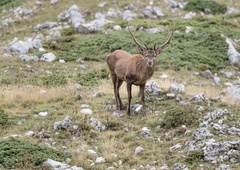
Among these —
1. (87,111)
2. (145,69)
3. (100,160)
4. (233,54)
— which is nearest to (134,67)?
(145,69)

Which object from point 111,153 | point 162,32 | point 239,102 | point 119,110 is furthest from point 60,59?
point 111,153

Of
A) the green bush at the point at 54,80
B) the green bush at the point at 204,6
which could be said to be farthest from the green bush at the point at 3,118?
the green bush at the point at 204,6

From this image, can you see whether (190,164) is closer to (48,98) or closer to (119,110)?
(119,110)

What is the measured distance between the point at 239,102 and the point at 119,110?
3.61 m

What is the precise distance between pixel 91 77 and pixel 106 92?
2.40 meters

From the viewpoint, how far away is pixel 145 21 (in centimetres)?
2717

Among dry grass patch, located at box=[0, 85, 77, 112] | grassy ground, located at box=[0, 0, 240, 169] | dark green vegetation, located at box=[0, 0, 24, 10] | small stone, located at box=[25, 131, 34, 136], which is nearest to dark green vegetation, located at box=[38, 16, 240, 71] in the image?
Answer: grassy ground, located at box=[0, 0, 240, 169]

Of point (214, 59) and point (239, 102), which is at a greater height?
point (239, 102)

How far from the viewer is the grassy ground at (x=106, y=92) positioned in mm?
11384

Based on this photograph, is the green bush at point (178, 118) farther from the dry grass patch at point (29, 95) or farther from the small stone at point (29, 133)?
the dry grass patch at point (29, 95)

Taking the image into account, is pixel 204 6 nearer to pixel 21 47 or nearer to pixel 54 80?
pixel 21 47

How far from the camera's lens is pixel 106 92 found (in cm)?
1664

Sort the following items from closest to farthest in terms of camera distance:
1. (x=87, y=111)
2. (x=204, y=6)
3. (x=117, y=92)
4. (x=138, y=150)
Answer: (x=138, y=150) < (x=87, y=111) < (x=117, y=92) < (x=204, y=6)

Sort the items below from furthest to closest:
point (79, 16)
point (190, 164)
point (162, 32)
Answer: point (79, 16)
point (162, 32)
point (190, 164)
